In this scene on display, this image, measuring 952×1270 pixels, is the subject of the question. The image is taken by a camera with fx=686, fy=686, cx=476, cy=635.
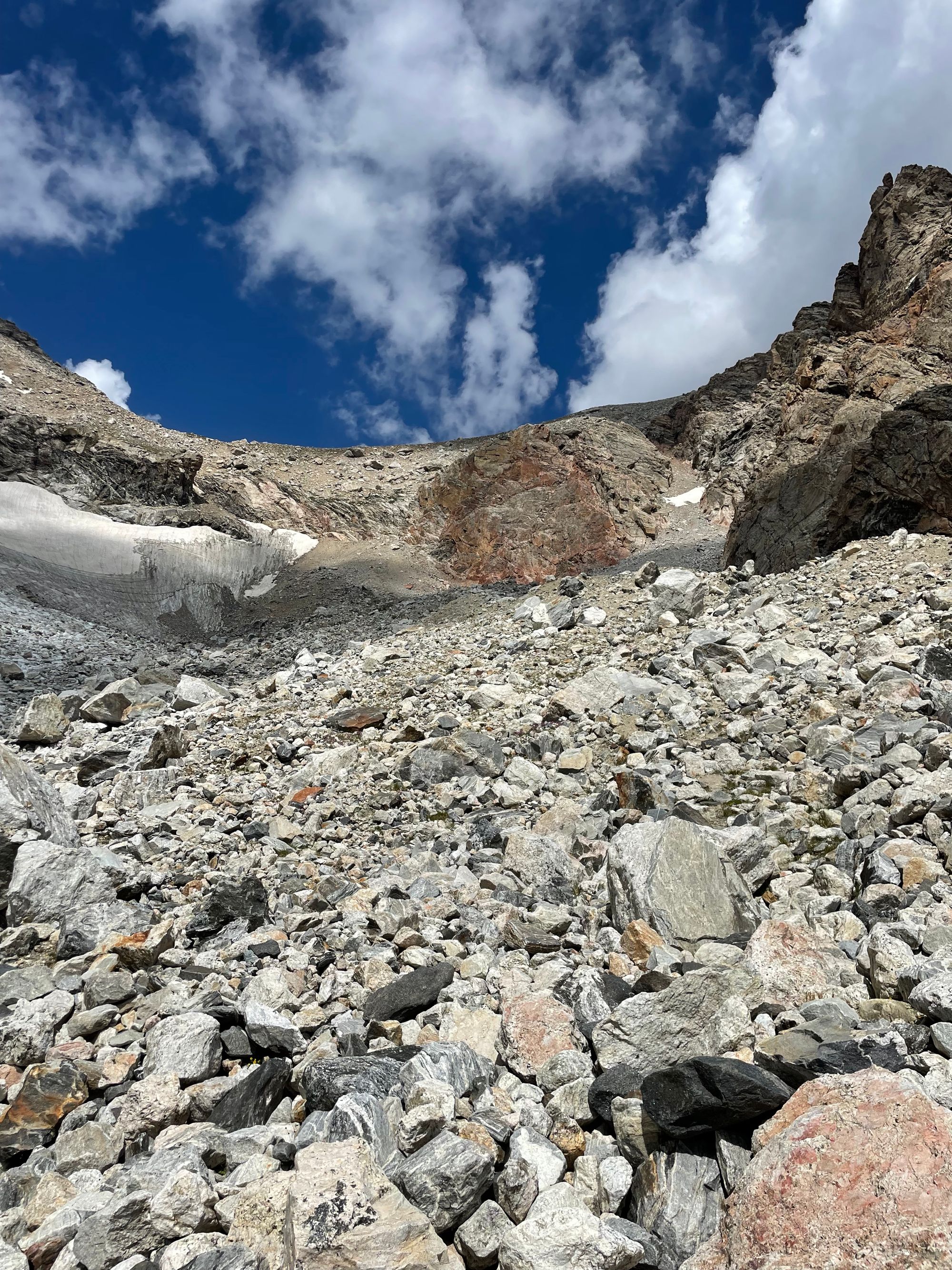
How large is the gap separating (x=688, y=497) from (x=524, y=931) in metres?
40.0

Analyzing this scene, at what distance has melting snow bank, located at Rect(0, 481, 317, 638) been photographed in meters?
21.9

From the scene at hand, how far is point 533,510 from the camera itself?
3594cm

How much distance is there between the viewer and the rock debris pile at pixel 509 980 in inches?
84.5

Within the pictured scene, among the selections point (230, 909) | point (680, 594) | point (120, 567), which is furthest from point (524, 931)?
point (120, 567)

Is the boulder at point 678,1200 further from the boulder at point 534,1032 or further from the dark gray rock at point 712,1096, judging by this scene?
the boulder at point 534,1032

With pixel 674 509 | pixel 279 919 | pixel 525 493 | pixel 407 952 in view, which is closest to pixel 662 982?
pixel 407 952

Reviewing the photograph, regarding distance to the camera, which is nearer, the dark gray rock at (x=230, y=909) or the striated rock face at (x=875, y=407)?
the dark gray rock at (x=230, y=909)

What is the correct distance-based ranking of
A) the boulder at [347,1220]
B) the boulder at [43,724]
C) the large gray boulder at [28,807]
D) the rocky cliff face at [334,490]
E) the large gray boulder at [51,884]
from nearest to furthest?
1. the boulder at [347,1220]
2. the large gray boulder at [51,884]
3. the large gray boulder at [28,807]
4. the boulder at [43,724]
5. the rocky cliff face at [334,490]

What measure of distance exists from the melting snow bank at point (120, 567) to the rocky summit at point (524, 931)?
7.55 m

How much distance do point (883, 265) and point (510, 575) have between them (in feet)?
62.7

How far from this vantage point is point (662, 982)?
346cm

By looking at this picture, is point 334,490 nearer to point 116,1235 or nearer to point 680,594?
point 680,594

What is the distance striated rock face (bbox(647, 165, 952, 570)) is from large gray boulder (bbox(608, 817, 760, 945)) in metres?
11.5


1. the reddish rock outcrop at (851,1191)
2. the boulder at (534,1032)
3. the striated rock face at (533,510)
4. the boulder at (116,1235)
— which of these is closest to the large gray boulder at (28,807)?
the boulder at (116,1235)
